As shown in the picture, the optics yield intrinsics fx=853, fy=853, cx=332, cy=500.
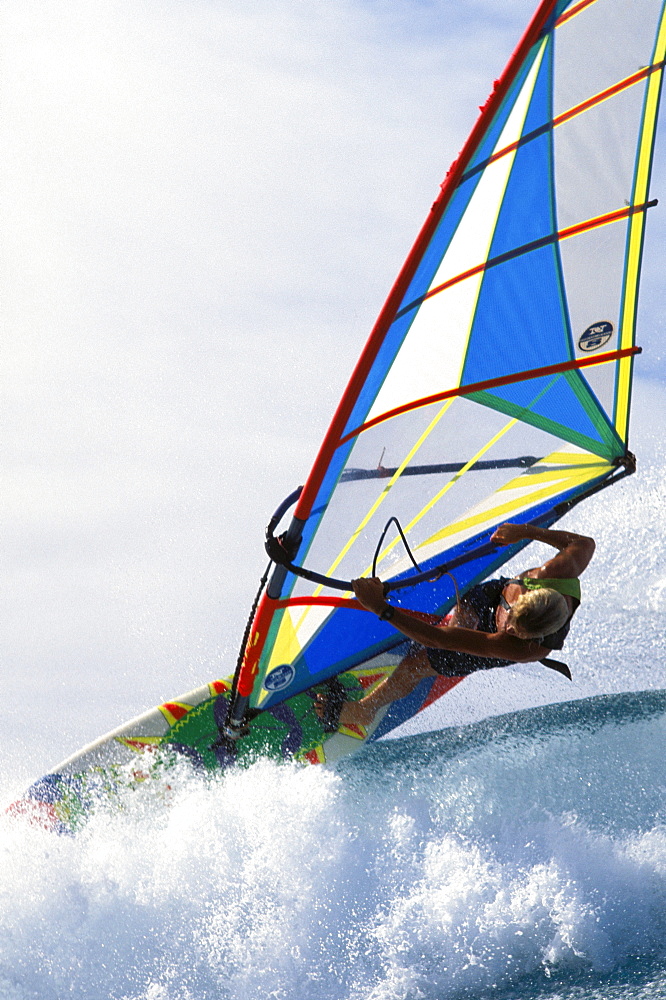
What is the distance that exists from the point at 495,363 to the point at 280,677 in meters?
1.60

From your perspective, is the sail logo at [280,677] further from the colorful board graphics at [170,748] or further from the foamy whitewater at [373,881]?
the foamy whitewater at [373,881]

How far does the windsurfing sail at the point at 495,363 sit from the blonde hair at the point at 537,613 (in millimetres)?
455

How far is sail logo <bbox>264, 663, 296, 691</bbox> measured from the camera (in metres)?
3.65

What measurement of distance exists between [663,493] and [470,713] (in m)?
2.19

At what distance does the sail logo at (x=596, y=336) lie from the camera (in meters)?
3.35

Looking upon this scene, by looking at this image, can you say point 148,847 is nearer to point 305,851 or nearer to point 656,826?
point 305,851

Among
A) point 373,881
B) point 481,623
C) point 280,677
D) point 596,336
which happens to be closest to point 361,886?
point 373,881

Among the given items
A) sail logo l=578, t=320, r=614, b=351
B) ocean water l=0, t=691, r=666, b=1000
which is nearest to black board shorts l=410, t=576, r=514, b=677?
ocean water l=0, t=691, r=666, b=1000

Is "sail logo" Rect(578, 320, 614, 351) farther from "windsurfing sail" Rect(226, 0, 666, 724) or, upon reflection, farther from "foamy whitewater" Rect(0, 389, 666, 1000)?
"foamy whitewater" Rect(0, 389, 666, 1000)

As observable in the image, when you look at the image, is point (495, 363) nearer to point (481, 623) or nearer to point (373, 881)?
point (481, 623)

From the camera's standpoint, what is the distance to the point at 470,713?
4.75 meters

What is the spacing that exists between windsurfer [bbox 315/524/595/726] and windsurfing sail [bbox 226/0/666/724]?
0.77 feet

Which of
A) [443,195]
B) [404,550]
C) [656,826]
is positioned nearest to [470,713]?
[656,826]

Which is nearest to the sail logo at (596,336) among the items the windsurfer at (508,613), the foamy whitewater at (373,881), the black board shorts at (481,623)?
the windsurfer at (508,613)
